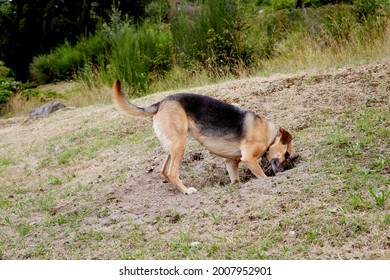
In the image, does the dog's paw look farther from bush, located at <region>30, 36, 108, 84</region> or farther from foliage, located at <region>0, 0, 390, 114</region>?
bush, located at <region>30, 36, 108, 84</region>

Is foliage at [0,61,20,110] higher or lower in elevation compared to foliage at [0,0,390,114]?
lower

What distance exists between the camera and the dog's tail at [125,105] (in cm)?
601

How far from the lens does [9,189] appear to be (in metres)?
7.70

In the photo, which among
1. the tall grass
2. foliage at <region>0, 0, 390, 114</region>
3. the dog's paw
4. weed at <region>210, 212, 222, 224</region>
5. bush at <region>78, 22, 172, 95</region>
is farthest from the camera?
bush at <region>78, 22, 172, 95</region>

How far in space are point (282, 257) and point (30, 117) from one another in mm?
12165

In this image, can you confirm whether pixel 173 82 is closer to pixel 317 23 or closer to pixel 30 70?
pixel 317 23

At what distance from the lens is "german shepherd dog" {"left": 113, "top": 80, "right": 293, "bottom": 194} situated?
5.99m

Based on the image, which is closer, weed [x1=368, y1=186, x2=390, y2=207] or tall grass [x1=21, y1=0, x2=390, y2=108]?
weed [x1=368, y1=186, x2=390, y2=207]

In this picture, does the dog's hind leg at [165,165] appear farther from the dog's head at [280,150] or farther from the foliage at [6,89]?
the foliage at [6,89]

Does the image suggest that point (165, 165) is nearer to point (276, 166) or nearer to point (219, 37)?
point (276, 166)

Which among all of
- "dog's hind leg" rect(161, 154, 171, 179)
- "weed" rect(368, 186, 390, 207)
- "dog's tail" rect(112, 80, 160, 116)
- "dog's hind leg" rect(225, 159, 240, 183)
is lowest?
"dog's hind leg" rect(225, 159, 240, 183)

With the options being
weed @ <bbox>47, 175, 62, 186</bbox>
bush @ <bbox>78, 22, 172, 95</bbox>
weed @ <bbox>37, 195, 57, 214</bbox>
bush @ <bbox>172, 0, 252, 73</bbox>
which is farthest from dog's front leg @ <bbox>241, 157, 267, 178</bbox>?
bush @ <bbox>78, 22, 172, 95</bbox>

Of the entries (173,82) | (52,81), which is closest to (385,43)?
(173,82)

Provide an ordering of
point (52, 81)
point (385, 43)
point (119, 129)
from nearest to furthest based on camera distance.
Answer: point (119, 129) → point (385, 43) → point (52, 81)
